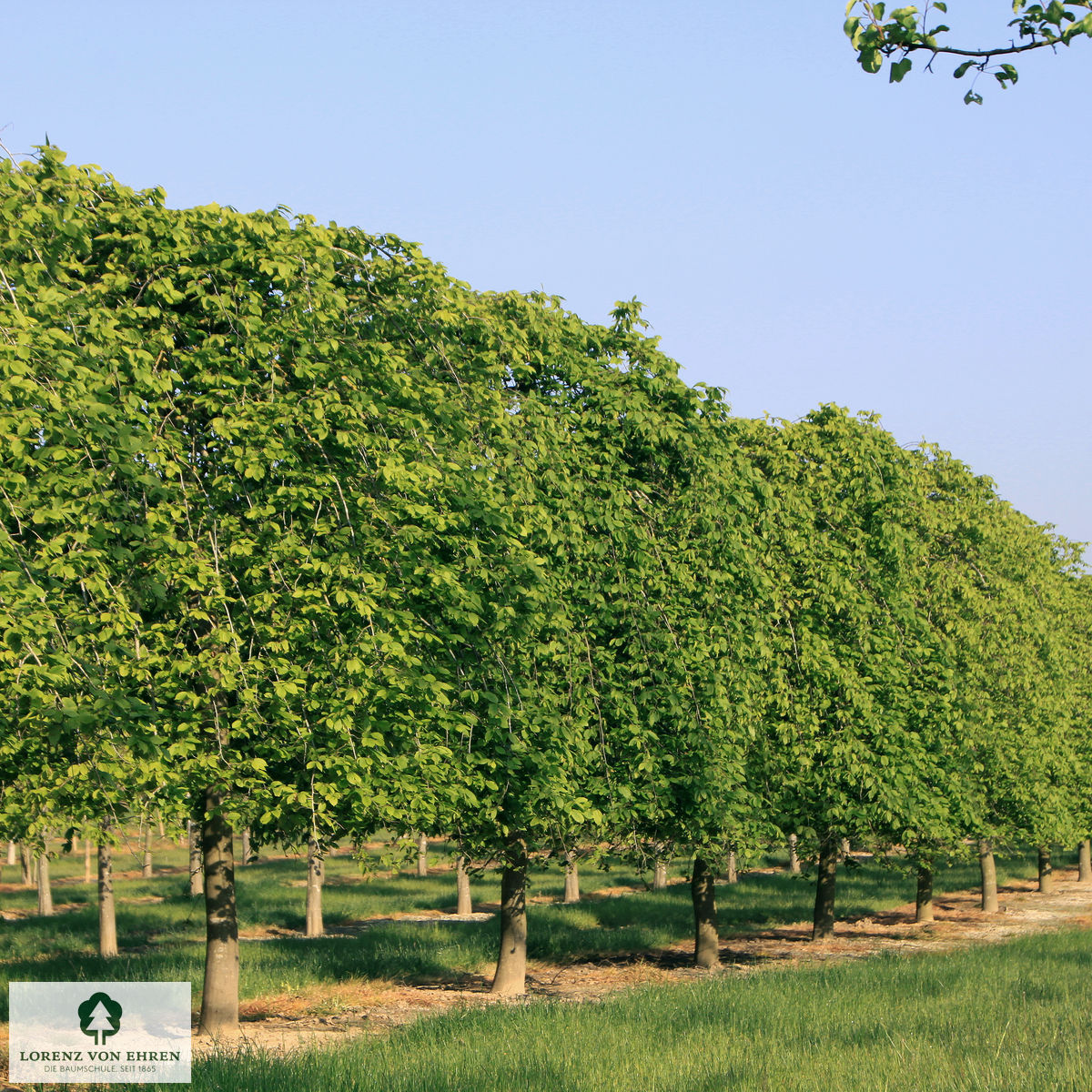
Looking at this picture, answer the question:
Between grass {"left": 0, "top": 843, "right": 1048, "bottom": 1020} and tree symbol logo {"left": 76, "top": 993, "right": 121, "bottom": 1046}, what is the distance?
2101 millimetres

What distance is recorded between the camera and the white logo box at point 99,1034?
9.33m

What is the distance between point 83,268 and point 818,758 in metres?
16.2

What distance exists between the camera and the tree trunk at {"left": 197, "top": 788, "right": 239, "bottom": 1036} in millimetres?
12734

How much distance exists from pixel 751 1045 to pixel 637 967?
12.0m

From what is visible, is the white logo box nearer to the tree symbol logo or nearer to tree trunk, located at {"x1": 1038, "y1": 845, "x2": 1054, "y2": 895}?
the tree symbol logo

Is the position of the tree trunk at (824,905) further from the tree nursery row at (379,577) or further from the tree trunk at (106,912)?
the tree trunk at (106,912)

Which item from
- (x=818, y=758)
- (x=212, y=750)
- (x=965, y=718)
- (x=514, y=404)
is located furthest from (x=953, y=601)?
(x=212, y=750)

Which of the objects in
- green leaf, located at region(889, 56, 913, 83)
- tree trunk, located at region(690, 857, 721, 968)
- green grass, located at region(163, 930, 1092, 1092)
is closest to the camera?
green leaf, located at region(889, 56, 913, 83)

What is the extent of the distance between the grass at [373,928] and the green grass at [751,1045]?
2.24 m

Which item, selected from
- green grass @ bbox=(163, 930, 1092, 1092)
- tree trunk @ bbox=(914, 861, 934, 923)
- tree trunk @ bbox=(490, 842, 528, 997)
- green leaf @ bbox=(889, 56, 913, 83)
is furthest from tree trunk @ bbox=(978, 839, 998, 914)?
green leaf @ bbox=(889, 56, 913, 83)

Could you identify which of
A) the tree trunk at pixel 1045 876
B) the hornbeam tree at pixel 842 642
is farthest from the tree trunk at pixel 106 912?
the tree trunk at pixel 1045 876

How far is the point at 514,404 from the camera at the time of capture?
16.7 meters

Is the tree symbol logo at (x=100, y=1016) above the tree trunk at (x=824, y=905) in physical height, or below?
above

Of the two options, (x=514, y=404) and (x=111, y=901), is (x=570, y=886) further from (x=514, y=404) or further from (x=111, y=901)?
(x=514, y=404)
